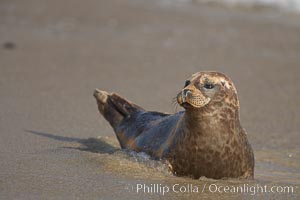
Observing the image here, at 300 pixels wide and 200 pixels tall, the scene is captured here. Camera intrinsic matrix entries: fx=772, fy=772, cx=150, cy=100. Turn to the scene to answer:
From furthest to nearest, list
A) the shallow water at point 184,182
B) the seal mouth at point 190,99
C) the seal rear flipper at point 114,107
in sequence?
1. the seal rear flipper at point 114,107
2. the seal mouth at point 190,99
3. the shallow water at point 184,182

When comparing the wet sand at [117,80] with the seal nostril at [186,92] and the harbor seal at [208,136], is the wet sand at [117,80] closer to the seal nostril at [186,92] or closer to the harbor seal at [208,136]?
the harbor seal at [208,136]

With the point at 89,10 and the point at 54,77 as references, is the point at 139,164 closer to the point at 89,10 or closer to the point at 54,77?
the point at 54,77

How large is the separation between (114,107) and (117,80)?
237 centimetres

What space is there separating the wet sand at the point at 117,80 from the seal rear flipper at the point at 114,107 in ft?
0.63

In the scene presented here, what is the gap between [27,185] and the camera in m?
4.34

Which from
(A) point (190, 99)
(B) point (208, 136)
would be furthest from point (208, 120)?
(A) point (190, 99)

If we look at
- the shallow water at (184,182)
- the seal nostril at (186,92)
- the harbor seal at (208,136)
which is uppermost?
the seal nostril at (186,92)

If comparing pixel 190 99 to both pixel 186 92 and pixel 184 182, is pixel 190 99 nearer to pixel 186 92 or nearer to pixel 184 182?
pixel 186 92

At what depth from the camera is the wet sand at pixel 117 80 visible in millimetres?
4672

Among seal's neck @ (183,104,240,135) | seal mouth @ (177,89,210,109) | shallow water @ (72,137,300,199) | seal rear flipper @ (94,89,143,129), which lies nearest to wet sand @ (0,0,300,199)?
shallow water @ (72,137,300,199)

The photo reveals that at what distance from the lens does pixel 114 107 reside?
610 cm

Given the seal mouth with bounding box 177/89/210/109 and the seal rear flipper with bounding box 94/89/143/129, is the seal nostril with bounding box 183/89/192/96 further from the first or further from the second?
the seal rear flipper with bounding box 94/89/143/129

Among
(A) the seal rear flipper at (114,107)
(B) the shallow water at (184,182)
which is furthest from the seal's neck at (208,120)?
(A) the seal rear flipper at (114,107)

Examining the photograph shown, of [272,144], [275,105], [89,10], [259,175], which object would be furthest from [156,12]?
[259,175]
